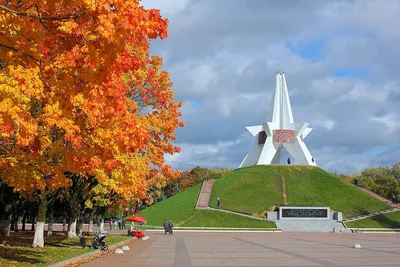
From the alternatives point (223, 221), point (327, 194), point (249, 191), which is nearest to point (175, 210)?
point (223, 221)

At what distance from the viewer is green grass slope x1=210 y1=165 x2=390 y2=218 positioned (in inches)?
2295

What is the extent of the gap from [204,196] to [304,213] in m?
15.1

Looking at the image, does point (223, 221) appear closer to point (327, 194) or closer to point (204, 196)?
point (204, 196)

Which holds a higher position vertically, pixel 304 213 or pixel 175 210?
pixel 304 213

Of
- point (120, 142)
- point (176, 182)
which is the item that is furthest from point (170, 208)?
point (120, 142)

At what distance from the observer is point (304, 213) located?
55.3 metres

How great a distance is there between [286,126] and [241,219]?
26.0 meters

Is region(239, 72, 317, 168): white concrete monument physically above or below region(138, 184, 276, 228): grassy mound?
above

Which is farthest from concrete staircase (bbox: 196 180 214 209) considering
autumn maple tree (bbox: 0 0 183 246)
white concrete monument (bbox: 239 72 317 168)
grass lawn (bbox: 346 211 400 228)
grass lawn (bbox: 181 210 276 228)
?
autumn maple tree (bbox: 0 0 183 246)

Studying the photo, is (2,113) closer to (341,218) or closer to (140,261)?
(140,261)

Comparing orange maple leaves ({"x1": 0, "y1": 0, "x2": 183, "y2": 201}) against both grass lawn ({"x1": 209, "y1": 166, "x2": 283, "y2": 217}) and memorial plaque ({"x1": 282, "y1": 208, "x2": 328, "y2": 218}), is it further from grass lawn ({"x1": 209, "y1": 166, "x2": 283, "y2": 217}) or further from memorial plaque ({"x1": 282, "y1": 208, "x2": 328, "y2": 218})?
grass lawn ({"x1": 209, "y1": 166, "x2": 283, "y2": 217})

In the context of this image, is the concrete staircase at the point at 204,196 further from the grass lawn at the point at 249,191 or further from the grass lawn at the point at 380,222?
the grass lawn at the point at 380,222

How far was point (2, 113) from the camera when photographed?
7.32 metres

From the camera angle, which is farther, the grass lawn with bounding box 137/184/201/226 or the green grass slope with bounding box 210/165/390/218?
the green grass slope with bounding box 210/165/390/218
